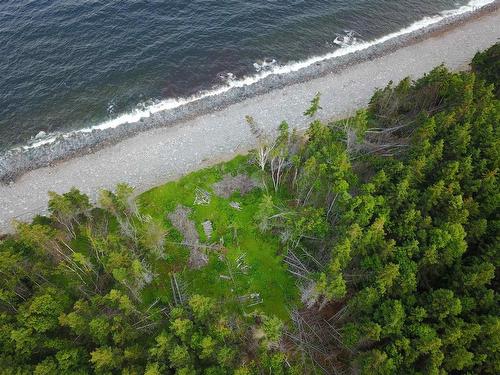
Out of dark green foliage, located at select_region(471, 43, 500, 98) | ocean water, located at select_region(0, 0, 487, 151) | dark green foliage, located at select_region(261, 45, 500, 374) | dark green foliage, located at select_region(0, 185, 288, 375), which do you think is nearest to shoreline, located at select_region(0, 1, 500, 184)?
ocean water, located at select_region(0, 0, 487, 151)

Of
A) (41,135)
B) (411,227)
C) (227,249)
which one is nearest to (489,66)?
(411,227)

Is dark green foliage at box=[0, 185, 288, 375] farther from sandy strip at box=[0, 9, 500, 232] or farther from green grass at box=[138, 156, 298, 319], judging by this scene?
sandy strip at box=[0, 9, 500, 232]

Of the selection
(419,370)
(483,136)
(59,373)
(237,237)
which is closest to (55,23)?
(237,237)

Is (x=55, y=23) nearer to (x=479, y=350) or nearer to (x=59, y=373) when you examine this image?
(x=59, y=373)

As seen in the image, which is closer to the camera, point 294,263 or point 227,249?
point 294,263

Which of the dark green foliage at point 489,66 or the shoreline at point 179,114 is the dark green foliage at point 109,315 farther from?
the dark green foliage at point 489,66

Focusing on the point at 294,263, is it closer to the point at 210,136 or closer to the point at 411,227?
the point at 411,227

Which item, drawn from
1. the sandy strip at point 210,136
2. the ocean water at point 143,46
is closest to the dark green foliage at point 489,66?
the sandy strip at point 210,136

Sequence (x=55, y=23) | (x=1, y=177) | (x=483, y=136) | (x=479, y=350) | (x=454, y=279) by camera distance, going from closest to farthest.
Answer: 1. (x=479, y=350)
2. (x=454, y=279)
3. (x=483, y=136)
4. (x=1, y=177)
5. (x=55, y=23)
